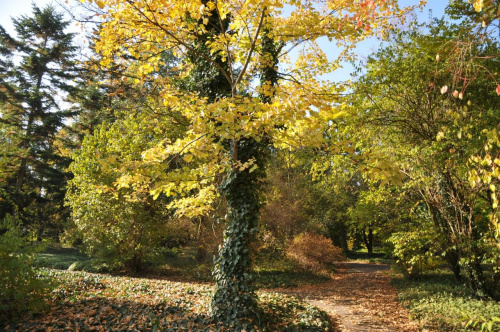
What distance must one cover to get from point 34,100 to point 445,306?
23500mm

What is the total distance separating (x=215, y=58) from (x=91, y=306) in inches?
200

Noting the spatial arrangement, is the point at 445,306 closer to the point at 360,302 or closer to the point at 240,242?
the point at 360,302

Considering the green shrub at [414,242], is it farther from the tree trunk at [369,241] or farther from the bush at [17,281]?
the tree trunk at [369,241]

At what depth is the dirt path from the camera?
21.7 ft

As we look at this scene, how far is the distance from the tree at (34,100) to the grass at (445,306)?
19582 mm

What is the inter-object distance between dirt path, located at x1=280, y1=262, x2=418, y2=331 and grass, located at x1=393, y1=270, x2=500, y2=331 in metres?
0.35

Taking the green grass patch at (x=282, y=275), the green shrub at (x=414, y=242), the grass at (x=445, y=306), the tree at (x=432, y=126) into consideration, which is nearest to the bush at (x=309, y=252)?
the green grass patch at (x=282, y=275)

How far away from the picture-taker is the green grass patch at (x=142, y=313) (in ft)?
14.4

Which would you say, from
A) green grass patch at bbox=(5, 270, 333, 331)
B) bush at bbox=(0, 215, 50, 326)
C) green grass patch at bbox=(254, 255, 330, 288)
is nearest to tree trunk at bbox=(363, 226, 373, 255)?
green grass patch at bbox=(254, 255, 330, 288)

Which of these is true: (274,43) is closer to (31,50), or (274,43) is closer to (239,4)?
(239,4)

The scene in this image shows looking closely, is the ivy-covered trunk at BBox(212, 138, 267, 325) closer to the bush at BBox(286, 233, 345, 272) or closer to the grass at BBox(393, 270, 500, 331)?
the grass at BBox(393, 270, 500, 331)

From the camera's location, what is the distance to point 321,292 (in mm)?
10727

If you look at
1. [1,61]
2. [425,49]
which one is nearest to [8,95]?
[1,61]

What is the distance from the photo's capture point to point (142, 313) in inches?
193
